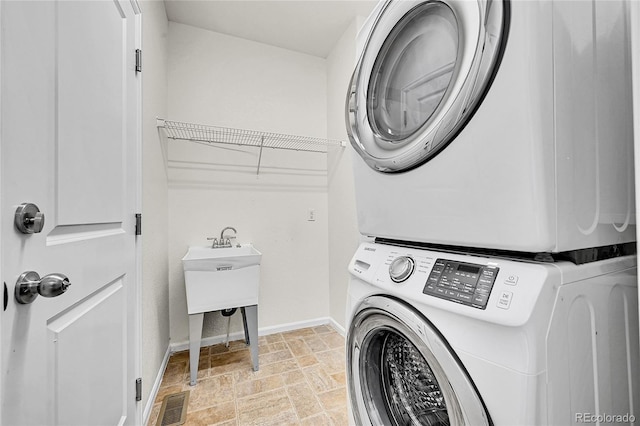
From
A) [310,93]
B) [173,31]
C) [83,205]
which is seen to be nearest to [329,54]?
[310,93]

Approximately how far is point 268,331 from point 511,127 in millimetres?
2455

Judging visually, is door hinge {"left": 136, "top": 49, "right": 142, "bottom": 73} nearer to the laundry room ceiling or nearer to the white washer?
the laundry room ceiling

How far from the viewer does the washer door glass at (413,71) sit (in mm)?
773

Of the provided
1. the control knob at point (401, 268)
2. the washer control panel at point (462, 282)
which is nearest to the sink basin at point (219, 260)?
the control knob at point (401, 268)

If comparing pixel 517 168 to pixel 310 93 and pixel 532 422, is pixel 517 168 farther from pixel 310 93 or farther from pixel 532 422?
pixel 310 93

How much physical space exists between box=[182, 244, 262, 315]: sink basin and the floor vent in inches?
18.9

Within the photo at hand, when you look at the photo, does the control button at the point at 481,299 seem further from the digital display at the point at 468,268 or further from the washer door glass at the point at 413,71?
the washer door glass at the point at 413,71

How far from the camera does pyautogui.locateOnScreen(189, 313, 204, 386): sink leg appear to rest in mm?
1805

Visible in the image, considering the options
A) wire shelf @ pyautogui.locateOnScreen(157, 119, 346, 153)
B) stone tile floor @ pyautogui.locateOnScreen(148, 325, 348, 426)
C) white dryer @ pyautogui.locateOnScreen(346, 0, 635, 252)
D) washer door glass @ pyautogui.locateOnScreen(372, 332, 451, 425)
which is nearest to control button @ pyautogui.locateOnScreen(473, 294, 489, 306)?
white dryer @ pyautogui.locateOnScreen(346, 0, 635, 252)

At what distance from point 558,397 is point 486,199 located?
0.43 metres

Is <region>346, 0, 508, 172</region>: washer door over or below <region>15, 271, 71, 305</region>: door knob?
over

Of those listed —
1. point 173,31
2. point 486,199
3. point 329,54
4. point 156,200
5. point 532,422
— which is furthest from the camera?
point 329,54

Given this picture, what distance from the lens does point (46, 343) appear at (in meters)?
0.74

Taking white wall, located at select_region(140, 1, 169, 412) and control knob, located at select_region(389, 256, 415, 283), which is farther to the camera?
white wall, located at select_region(140, 1, 169, 412)
